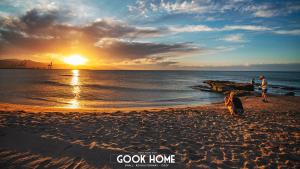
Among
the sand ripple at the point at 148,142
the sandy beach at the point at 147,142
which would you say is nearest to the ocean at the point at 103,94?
the sand ripple at the point at 148,142

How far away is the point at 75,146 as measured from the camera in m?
5.84

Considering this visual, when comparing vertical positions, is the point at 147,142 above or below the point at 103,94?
above

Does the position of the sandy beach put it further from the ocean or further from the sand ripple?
the ocean

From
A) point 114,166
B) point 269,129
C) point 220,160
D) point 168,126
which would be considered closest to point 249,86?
point 269,129

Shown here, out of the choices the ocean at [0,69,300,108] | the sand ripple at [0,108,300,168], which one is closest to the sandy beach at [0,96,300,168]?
the sand ripple at [0,108,300,168]

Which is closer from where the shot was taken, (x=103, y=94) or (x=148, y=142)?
(x=148, y=142)

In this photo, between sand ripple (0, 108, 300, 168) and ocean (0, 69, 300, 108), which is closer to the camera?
sand ripple (0, 108, 300, 168)

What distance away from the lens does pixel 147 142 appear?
6516mm

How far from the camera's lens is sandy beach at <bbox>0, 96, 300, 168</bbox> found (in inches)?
199

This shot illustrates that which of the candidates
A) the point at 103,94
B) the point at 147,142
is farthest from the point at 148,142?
the point at 103,94

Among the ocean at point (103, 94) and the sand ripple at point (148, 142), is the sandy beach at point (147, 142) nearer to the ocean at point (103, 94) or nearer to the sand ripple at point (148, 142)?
the sand ripple at point (148, 142)

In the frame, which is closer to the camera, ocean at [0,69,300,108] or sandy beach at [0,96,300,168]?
sandy beach at [0,96,300,168]

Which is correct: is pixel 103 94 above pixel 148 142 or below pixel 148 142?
below

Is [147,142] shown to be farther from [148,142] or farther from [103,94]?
[103,94]
